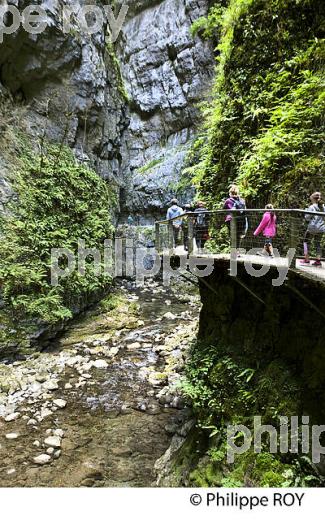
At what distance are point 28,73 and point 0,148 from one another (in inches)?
203

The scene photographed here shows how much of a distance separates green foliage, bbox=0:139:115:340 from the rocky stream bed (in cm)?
175

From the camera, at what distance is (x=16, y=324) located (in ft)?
41.2

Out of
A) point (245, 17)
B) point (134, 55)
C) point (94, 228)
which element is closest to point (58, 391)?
point (94, 228)

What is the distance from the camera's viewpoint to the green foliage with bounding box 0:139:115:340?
12992 millimetres

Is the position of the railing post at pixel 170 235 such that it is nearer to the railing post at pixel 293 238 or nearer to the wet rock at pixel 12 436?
the railing post at pixel 293 238

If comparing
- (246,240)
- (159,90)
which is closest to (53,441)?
(246,240)

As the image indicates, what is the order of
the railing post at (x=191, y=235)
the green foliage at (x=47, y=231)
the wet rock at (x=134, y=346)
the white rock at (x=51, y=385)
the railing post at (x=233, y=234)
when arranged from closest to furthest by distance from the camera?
the railing post at (x=233, y=234) < the railing post at (x=191, y=235) < the white rock at (x=51, y=385) < the green foliage at (x=47, y=231) < the wet rock at (x=134, y=346)

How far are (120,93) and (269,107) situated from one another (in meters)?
20.8

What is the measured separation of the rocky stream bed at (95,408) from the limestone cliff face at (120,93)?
7581 millimetres

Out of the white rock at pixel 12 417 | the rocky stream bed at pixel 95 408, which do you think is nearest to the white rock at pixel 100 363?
the rocky stream bed at pixel 95 408

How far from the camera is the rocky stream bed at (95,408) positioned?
697cm

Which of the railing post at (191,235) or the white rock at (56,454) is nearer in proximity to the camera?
the white rock at (56,454)

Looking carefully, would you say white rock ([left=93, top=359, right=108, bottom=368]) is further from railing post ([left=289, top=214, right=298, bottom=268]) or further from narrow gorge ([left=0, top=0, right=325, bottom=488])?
railing post ([left=289, top=214, right=298, bottom=268])

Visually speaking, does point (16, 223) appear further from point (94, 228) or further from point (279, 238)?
point (279, 238)
